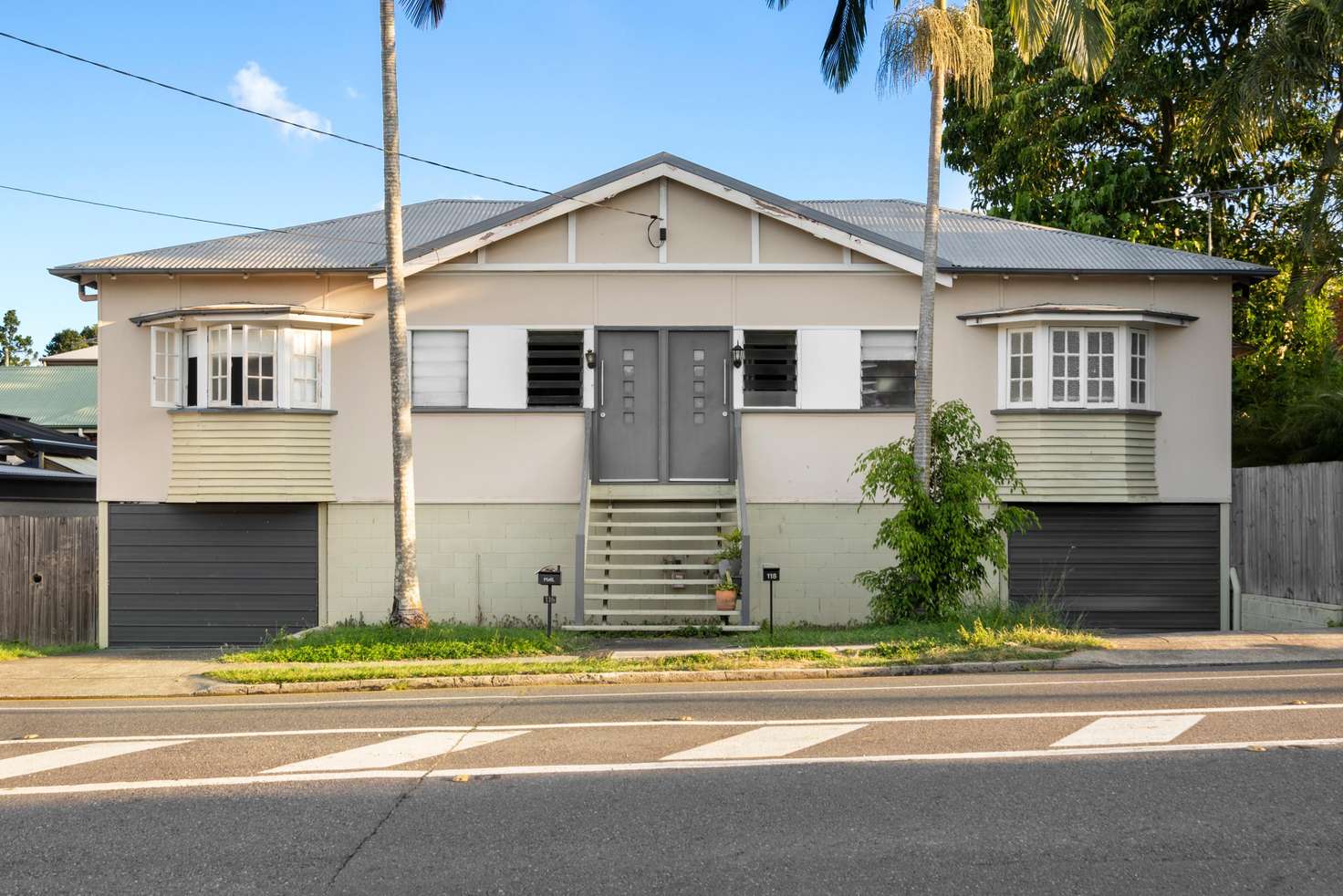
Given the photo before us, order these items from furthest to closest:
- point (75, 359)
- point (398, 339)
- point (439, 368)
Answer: point (75, 359)
point (439, 368)
point (398, 339)

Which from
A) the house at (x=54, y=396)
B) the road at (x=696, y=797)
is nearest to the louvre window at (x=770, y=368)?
the road at (x=696, y=797)

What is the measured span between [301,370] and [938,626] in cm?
943

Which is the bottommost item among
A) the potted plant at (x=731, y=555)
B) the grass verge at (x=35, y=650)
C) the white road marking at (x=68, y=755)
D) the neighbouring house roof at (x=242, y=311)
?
the grass verge at (x=35, y=650)

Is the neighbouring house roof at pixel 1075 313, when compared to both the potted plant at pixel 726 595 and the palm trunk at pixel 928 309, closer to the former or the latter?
the palm trunk at pixel 928 309

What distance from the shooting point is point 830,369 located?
17359mm

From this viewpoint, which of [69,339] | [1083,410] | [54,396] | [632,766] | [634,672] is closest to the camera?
[632,766]

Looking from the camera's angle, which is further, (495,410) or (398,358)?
(495,410)

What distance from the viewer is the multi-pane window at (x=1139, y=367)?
1734 centimetres

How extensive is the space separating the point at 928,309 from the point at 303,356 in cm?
865

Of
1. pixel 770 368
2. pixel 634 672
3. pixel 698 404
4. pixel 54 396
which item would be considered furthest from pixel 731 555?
pixel 54 396

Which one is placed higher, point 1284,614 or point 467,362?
point 467,362

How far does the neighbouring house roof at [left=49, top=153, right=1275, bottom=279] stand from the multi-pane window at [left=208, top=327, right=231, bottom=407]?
0.90 m

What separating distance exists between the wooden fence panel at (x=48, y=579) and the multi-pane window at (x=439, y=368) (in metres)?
5.54

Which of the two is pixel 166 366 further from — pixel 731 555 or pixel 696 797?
pixel 696 797
